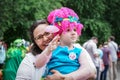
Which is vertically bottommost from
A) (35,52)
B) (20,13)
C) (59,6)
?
(35,52)

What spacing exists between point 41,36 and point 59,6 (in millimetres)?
15378

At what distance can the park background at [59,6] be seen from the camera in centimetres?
1714

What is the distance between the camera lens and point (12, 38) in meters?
19.1

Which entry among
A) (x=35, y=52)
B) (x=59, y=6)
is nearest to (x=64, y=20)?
(x=35, y=52)

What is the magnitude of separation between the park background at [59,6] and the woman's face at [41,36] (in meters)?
8.45

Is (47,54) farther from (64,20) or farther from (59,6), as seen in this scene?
(59,6)

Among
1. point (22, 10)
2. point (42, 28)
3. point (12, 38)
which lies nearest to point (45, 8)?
point (22, 10)

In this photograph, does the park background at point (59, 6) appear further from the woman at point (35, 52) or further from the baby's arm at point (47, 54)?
the baby's arm at point (47, 54)

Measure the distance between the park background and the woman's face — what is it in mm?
8450

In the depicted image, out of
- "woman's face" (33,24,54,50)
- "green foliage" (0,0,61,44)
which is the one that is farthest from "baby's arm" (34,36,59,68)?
"green foliage" (0,0,61,44)

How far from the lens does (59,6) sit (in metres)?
18.7

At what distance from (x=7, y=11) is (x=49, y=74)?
1411 centimetres

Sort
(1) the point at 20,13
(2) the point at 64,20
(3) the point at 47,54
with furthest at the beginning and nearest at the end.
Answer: (1) the point at 20,13 < (2) the point at 64,20 < (3) the point at 47,54

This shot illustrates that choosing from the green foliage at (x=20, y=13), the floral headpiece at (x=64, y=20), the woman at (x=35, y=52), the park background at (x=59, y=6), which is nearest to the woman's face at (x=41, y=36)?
the woman at (x=35, y=52)
